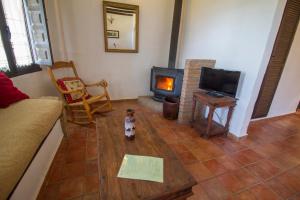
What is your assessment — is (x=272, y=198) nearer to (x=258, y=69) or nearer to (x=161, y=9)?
(x=258, y=69)

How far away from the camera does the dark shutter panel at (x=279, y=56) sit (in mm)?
2154

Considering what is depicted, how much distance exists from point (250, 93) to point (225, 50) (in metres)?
0.76

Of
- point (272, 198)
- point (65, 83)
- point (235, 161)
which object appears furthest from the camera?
point (65, 83)

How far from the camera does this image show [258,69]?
1869 mm

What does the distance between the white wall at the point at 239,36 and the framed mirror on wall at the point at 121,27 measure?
1.17m

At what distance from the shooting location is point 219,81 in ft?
6.91

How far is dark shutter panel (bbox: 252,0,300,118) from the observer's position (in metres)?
2.15

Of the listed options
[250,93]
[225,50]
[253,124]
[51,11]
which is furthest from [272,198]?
[51,11]

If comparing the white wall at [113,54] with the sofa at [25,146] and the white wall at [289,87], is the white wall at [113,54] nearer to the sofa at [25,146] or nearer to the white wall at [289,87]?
the sofa at [25,146]

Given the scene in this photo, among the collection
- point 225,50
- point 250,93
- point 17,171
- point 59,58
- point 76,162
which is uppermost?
point 225,50

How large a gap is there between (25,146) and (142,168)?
81 cm

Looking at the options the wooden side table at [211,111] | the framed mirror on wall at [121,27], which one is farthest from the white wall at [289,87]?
the framed mirror on wall at [121,27]

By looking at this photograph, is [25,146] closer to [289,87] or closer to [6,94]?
[6,94]

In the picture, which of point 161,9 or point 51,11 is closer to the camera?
point 51,11
